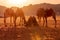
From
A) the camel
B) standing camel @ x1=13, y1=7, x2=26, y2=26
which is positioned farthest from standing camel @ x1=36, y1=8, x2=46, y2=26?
standing camel @ x1=13, y1=7, x2=26, y2=26

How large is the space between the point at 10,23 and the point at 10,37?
0.18 meters

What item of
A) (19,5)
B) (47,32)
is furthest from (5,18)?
(47,32)

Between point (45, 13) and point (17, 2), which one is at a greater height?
point (17, 2)

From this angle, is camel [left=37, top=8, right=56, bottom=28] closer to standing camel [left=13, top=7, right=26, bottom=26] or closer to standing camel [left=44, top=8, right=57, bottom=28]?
standing camel [left=44, top=8, right=57, bottom=28]

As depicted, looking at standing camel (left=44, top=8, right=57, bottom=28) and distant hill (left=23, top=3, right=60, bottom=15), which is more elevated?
distant hill (left=23, top=3, right=60, bottom=15)

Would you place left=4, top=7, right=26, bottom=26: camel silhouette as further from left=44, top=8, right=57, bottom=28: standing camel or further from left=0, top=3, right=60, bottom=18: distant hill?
left=44, top=8, right=57, bottom=28: standing camel

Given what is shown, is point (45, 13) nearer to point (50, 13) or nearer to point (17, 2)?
point (50, 13)

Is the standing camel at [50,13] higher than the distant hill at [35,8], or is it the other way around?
the distant hill at [35,8]

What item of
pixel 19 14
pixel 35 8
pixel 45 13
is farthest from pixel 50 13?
pixel 19 14

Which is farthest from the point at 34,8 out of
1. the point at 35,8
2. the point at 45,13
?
the point at 45,13

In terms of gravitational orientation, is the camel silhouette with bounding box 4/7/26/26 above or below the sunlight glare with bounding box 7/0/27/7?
below

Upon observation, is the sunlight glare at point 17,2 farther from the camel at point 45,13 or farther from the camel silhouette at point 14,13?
the camel at point 45,13

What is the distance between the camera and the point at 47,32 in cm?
242

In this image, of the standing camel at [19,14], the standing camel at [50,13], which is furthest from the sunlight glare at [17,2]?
the standing camel at [50,13]
